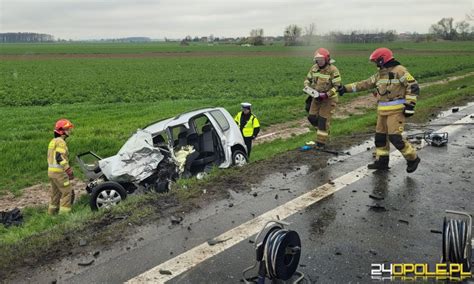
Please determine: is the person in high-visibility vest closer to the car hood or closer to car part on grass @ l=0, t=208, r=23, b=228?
the car hood

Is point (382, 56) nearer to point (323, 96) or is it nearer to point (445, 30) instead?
point (323, 96)

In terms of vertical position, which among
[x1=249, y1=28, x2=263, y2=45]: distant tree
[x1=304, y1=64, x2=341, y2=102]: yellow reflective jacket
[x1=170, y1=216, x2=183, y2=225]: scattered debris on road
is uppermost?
[x1=249, y1=28, x2=263, y2=45]: distant tree

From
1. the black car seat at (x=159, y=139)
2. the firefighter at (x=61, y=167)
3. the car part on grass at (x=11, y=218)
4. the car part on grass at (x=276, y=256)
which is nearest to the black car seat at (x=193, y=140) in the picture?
the black car seat at (x=159, y=139)

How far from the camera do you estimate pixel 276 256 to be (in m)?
3.37

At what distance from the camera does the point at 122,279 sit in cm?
362

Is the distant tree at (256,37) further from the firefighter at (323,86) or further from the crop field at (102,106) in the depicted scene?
the firefighter at (323,86)

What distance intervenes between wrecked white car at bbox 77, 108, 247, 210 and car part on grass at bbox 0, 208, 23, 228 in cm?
117

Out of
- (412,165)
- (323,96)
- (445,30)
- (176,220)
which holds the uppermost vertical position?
(445,30)

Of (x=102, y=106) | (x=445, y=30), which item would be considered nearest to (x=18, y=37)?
(x=445, y=30)

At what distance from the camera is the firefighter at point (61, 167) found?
22.9 feet

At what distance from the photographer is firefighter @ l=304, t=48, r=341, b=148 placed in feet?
27.0

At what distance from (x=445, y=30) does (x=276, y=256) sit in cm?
11679

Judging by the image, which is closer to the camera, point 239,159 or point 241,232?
point 241,232

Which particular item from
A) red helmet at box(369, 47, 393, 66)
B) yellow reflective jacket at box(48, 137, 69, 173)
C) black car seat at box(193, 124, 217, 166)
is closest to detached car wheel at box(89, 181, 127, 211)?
yellow reflective jacket at box(48, 137, 69, 173)
